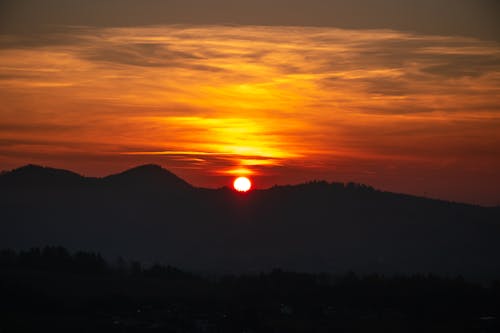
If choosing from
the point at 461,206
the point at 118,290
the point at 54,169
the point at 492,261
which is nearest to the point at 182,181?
the point at 54,169

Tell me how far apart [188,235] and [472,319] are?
116734mm

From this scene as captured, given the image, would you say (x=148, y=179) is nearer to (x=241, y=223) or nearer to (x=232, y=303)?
(x=241, y=223)

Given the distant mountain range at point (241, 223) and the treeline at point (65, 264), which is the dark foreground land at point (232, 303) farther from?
the distant mountain range at point (241, 223)

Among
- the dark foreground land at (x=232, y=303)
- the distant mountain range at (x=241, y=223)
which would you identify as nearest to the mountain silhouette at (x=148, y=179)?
the distant mountain range at (x=241, y=223)

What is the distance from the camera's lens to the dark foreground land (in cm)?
3812

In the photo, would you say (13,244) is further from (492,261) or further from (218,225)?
(492,261)

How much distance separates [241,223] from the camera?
15750 cm

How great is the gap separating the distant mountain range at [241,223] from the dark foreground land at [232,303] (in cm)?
7560

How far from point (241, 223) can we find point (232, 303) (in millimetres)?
114482

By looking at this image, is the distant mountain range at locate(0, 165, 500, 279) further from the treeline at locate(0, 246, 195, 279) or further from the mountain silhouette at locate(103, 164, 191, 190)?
the treeline at locate(0, 246, 195, 279)

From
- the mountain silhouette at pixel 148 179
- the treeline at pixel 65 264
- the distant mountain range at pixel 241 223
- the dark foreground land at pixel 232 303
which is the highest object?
the mountain silhouette at pixel 148 179

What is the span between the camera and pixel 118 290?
46312mm

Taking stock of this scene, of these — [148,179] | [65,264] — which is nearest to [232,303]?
[65,264]

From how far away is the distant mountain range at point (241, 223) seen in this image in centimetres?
13650
